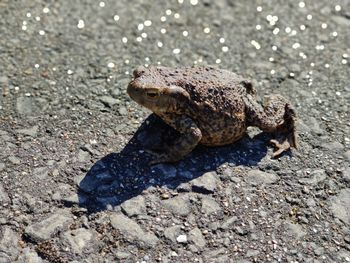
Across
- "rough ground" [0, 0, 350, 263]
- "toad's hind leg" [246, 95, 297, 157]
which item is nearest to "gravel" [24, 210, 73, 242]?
"rough ground" [0, 0, 350, 263]

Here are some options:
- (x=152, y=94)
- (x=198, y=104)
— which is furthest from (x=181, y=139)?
(x=152, y=94)

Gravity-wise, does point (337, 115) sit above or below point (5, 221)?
above

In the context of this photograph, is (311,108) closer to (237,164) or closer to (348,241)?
(237,164)

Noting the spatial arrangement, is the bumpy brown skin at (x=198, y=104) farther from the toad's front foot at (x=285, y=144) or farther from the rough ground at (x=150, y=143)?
the rough ground at (x=150, y=143)

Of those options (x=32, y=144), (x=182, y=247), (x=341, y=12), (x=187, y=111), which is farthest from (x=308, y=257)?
(x=341, y=12)

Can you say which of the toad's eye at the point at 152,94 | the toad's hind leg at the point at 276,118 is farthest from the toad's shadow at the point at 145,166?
the toad's eye at the point at 152,94

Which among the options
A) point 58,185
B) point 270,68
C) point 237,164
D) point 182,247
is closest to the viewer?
point 182,247
